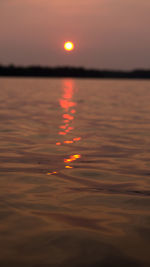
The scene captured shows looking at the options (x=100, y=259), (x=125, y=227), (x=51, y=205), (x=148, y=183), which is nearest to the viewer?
(x=100, y=259)

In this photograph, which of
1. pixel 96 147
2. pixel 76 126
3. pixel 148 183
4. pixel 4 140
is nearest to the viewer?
pixel 148 183

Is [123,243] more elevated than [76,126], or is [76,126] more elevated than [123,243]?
[76,126]

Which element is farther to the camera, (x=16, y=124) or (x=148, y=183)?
(x=16, y=124)

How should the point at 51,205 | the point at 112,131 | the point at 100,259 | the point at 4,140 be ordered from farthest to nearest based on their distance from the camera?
the point at 112,131 → the point at 4,140 → the point at 51,205 → the point at 100,259

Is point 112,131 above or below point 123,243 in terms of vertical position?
above

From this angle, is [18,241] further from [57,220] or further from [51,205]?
[51,205]

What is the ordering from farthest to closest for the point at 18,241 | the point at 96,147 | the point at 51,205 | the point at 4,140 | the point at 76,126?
the point at 76,126
the point at 4,140
the point at 96,147
the point at 51,205
the point at 18,241

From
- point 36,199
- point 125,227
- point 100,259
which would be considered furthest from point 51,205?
point 100,259

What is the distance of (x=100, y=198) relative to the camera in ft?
18.1

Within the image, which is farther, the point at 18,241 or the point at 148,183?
the point at 148,183

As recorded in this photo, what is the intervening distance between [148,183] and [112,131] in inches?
250

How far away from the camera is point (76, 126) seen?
1403 cm

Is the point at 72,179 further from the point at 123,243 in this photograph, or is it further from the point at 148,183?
the point at 123,243

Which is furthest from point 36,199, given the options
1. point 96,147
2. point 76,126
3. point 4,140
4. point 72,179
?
point 76,126
